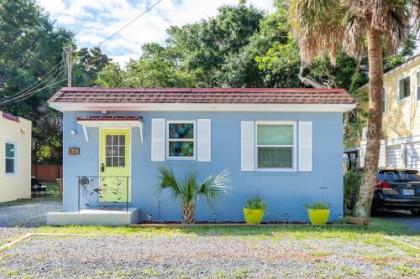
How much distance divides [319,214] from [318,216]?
6 cm

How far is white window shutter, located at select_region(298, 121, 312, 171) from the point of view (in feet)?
40.6

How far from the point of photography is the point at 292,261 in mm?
7551

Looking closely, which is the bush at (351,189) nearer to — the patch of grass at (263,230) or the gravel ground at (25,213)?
the patch of grass at (263,230)

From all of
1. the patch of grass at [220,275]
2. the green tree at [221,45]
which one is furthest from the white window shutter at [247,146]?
the green tree at [221,45]

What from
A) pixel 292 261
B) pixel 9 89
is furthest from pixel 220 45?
pixel 292 261

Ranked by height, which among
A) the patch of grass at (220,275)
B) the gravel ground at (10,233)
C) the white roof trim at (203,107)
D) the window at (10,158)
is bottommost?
the gravel ground at (10,233)

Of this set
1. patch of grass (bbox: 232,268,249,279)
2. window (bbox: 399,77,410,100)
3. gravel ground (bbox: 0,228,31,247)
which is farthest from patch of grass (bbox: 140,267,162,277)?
window (bbox: 399,77,410,100)

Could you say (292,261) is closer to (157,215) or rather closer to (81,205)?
(157,215)

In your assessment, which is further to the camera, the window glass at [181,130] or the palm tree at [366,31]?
the window glass at [181,130]

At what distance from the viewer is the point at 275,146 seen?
41.1 feet

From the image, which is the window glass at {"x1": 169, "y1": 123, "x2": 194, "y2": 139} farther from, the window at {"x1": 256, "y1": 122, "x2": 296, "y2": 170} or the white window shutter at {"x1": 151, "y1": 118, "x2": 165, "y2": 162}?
the window at {"x1": 256, "y1": 122, "x2": 296, "y2": 170}

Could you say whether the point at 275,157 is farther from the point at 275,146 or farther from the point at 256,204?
the point at 256,204

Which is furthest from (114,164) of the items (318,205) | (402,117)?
(402,117)

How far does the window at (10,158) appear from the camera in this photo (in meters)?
18.7
